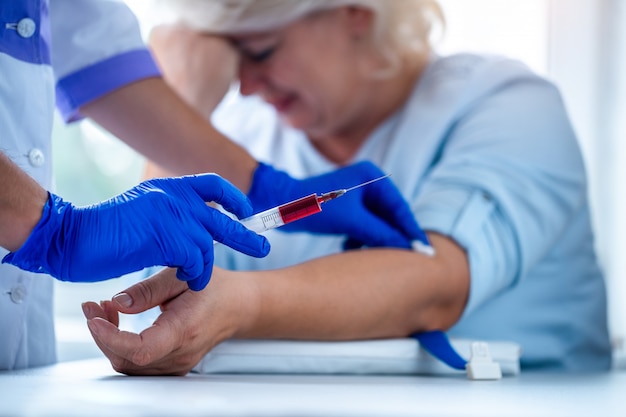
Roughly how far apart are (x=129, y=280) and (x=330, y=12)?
Answer: 2.42ft

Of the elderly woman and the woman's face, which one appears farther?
the woman's face

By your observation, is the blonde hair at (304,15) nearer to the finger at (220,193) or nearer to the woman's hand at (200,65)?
the woman's hand at (200,65)

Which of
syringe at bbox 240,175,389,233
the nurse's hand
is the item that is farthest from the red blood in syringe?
the nurse's hand

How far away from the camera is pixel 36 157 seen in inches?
40.1

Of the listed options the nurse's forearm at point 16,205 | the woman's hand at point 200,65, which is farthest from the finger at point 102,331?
the woman's hand at point 200,65

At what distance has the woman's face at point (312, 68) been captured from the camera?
1.71m

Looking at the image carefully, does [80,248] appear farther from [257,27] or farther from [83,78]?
[257,27]

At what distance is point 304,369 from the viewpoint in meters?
1.08

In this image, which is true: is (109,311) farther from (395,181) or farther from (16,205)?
(395,181)

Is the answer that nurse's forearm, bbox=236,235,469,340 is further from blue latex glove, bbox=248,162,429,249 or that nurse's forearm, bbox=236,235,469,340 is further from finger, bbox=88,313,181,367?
finger, bbox=88,313,181,367

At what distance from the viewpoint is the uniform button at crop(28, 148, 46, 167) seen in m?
1.01

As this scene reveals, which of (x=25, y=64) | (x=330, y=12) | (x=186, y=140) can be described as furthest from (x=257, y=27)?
(x=25, y=64)

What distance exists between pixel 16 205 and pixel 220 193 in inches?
8.9

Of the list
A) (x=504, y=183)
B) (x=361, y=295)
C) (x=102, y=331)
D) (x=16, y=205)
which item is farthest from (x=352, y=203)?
(x=16, y=205)
